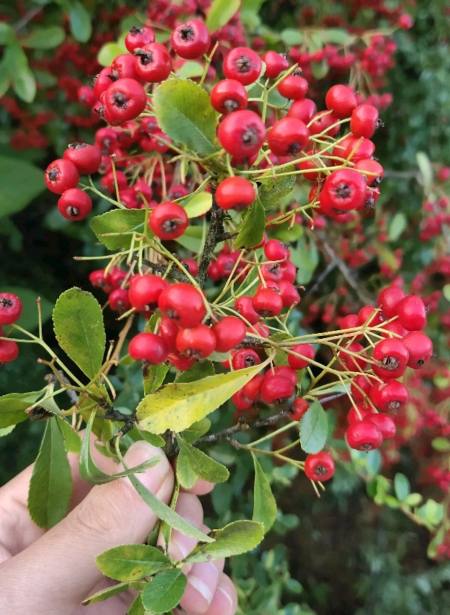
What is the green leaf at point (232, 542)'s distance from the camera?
765 mm

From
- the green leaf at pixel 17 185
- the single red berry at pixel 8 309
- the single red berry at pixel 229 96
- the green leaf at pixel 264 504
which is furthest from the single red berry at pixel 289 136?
the green leaf at pixel 17 185

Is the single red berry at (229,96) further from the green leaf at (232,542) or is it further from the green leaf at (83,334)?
the green leaf at (232,542)

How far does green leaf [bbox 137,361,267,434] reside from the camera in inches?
27.4

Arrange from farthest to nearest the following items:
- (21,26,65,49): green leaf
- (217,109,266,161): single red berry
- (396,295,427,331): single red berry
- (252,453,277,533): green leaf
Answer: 1. (21,26,65,49): green leaf
2. (252,453,277,533): green leaf
3. (396,295,427,331): single red berry
4. (217,109,266,161): single red berry

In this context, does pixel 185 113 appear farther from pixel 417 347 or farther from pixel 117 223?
pixel 417 347

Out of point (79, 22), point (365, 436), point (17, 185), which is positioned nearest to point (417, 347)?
point (365, 436)

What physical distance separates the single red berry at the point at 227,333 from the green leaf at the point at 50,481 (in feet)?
1.08

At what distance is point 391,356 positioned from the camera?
786 mm

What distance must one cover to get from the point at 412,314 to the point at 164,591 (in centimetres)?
50

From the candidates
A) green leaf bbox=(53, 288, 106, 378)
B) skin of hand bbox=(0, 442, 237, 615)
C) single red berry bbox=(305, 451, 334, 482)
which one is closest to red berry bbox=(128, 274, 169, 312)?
green leaf bbox=(53, 288, 106, 378)

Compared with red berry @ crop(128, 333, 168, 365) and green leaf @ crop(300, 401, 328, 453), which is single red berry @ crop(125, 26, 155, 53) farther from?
green leaf @ crop(300, 401, 328, 453)

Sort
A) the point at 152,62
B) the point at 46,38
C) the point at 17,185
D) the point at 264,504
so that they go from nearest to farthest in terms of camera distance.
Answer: the point at 152,62 < the point at 264,504 < the point at 17,185 < the point at 46,38

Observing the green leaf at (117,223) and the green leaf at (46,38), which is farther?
the green leaf at (46,38)

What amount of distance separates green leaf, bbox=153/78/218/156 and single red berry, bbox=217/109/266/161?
0.14 feet
